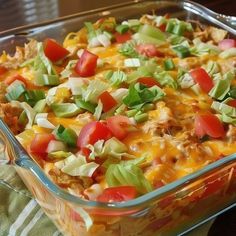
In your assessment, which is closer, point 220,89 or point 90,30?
point 220,89

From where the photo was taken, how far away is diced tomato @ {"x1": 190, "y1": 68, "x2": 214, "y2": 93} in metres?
1.60

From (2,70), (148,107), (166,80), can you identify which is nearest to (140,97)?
(148,107)

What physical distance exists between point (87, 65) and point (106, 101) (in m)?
0.19

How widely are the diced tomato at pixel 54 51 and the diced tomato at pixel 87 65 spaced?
0.11 metres

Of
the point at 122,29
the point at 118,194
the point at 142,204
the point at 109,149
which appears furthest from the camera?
the point at 122,29

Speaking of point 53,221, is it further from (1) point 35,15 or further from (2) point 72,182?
(1) point 35,15

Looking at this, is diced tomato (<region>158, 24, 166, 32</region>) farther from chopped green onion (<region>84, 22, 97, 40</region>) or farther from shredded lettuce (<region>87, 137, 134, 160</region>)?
shredded lettuce (<region>87, 137, 134, 160</region>)

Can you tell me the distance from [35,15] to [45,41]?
0.54 meters

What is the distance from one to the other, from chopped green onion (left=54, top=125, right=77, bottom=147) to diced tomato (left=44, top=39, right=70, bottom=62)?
43 cm

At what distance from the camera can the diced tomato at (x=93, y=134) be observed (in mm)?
1353

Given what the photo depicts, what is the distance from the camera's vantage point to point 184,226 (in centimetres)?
125

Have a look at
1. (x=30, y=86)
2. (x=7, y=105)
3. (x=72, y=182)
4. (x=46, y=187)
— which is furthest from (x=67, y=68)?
(x=46, y=187)

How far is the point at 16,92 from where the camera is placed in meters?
1.55

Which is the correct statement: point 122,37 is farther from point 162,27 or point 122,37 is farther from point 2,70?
point 2,70
